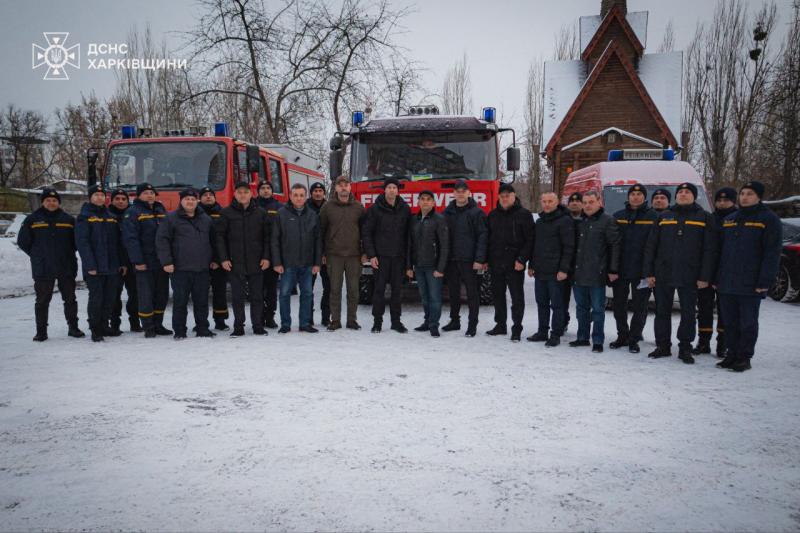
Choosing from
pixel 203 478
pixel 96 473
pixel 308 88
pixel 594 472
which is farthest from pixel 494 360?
pixel 308 88

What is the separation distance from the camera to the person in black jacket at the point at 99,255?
6000 millimetres

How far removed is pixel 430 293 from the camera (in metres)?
6.69

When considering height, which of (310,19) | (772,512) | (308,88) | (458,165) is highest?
(310,19)

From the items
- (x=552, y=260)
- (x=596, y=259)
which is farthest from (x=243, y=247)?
(x=596, y=259)

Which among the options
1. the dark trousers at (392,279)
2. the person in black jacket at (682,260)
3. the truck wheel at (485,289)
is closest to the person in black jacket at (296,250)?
the dark trousers at (392,279)

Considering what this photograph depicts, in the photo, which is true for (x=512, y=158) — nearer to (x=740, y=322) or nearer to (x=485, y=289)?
(x=485, y=289)

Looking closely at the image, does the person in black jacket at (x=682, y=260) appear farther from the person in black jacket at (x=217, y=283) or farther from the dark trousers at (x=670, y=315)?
the person in black jacket at (x=217, y=283)

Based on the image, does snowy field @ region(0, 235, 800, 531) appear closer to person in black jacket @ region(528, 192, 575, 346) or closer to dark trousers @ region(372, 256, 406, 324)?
person in black jacket @ region(528, 192, 575, 346)

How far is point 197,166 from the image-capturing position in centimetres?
797

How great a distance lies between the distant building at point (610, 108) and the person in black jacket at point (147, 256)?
1913 centimetres

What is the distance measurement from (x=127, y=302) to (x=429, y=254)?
13.6 feet

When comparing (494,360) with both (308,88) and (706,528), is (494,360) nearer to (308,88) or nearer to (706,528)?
(706,528)

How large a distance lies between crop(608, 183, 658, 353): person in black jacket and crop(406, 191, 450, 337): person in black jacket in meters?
2.16

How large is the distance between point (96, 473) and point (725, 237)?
236 inches
